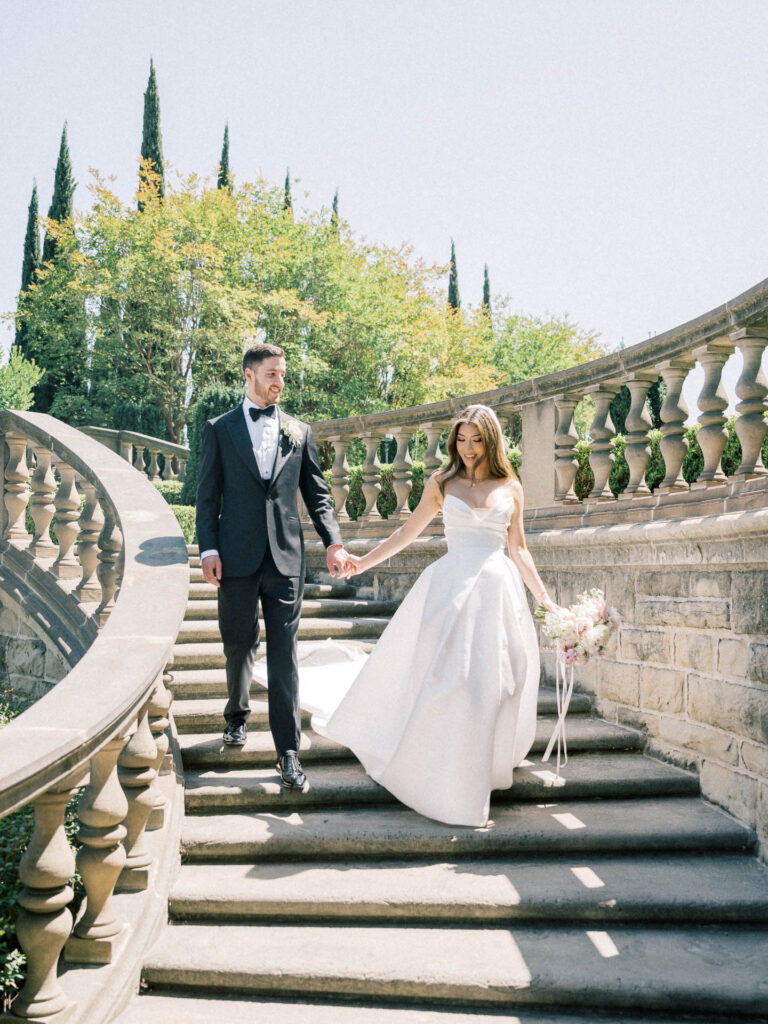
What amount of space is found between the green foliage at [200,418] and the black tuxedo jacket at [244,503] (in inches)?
376

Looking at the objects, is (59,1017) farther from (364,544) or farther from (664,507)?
(364,544)

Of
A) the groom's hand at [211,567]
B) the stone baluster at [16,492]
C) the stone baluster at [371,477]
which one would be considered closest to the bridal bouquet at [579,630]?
the groom's hand at [211,567]

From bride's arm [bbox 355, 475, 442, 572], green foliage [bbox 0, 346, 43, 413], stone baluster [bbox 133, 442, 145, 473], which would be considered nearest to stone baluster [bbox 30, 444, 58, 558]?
bride's arm [bbox 355, 475, 442, 572]

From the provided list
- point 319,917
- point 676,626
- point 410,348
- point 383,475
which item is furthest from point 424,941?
point 410,348

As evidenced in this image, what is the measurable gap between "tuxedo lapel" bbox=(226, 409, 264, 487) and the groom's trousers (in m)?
0.44

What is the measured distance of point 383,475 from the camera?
10.5 meters

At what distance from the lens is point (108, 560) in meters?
4.96

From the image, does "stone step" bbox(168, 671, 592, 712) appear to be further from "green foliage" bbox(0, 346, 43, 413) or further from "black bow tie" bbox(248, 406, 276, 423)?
"green foliage" bbox(0, 346, 43, 413)

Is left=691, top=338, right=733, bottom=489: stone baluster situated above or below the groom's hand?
above

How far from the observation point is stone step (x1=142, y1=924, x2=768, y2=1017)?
2.97m

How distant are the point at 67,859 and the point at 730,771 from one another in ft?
10.2

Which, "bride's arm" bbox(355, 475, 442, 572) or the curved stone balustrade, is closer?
"bride's arm" bbox(355, 475, 442, 572)

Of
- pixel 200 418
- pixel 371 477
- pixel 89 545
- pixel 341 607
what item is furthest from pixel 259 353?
pixel 200 418

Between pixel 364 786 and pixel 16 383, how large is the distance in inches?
764
